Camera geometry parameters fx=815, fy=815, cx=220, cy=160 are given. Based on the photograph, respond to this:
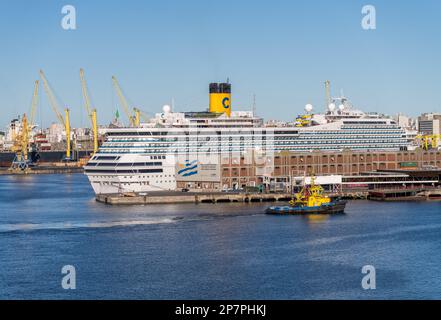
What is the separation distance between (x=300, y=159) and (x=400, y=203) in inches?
309

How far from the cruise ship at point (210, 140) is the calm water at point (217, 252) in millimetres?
5168

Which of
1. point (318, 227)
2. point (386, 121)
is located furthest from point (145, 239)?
point (386, 121)

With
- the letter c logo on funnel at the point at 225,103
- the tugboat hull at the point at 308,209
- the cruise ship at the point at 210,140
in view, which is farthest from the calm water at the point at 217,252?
the letter c logo on funnel at the point at 225,103

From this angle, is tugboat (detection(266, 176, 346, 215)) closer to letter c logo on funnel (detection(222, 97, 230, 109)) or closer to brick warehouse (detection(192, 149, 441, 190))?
brick warehouse (detection(192, 149, 441, 190))

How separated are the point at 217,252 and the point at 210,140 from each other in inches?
850

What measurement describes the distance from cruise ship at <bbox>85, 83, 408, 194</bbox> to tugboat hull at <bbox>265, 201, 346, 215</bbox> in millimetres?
9190

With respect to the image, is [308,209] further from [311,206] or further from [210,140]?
[210,140]

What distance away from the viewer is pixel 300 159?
47.1m

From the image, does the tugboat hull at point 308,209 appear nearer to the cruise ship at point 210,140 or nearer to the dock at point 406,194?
the dock at point 406,194

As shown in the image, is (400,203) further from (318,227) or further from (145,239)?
(145,239)

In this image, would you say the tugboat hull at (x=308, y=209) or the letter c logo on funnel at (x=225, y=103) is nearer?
the tugboat hull at (x=308, y=209)

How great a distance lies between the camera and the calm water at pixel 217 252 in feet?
65.4

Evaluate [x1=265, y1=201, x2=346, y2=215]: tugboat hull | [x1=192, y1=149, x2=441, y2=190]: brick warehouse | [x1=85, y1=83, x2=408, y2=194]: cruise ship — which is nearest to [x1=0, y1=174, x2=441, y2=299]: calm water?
[x1=265, y1=201, x2=346, y2=215]: tugboat hull

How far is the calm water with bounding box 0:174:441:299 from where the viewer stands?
1994 cm
